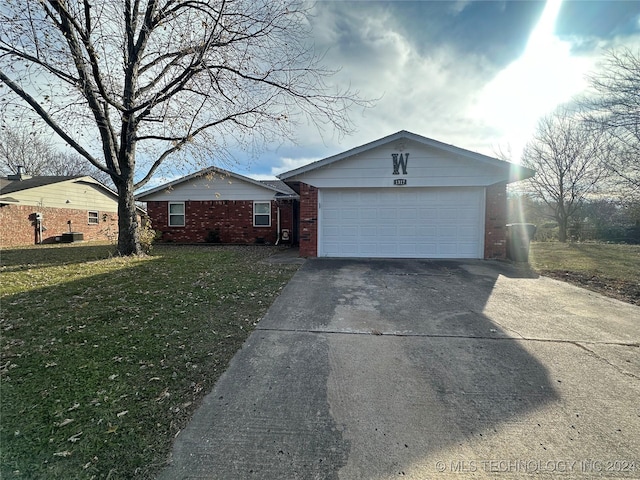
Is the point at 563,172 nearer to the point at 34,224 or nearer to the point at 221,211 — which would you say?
the point at 221,211

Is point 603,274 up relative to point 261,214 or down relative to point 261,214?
down

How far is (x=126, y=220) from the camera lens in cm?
1011

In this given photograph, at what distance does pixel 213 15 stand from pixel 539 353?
11.0 m

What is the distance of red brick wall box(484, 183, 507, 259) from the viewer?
8977 millimetres

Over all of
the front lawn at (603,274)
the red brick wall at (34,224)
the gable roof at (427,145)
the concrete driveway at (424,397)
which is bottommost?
the concrete driveway at (424,397)

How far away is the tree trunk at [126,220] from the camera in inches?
392

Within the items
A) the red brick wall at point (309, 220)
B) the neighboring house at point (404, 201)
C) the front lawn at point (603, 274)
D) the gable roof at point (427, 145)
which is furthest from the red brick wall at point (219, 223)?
the front lawn at point (603, 274)

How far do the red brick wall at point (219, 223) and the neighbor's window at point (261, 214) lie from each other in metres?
0.18

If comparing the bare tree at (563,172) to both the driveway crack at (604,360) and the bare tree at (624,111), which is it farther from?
the driveway crack at (604,360)

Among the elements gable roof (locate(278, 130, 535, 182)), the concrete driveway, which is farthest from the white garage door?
the concrete driveway

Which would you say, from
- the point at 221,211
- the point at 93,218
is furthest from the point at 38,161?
the point at 221,211

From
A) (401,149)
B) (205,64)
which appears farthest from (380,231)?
(205,64)

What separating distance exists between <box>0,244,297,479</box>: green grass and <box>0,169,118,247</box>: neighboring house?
957cm

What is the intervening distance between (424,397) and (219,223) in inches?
600
